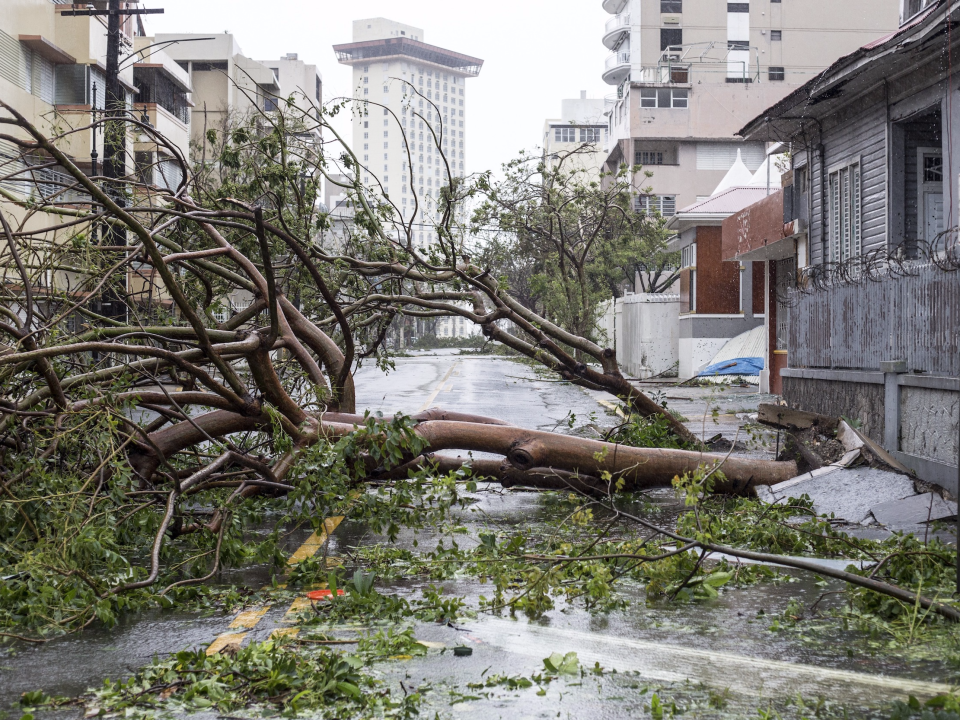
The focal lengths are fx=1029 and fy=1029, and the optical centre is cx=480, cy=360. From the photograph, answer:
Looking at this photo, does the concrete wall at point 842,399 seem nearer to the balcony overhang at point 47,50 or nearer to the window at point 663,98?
the balcony overhang at point 47,50

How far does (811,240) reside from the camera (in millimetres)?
19844

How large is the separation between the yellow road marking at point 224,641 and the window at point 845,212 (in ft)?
49.1

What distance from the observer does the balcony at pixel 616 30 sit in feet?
250

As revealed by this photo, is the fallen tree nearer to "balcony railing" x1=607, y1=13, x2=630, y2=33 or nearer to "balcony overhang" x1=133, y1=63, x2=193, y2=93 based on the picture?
"balcony overhang" x1=133, y1=63, x2=193, y2=93

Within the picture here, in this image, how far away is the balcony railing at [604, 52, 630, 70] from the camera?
7825 centimetres

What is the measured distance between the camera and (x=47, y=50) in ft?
116

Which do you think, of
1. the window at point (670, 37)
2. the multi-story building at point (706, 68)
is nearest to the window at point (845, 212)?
the multi-story building at point (706, 68)

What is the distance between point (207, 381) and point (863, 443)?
5.79 m

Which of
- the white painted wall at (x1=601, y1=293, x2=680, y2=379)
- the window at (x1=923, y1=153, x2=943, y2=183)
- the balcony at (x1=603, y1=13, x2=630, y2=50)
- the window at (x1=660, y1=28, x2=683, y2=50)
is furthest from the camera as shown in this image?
the balcony at (x1=603, y1=13, x2=630, y2=50)

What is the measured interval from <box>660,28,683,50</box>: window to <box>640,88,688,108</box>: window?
13936 mm

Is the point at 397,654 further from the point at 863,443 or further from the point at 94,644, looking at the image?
the point at 863,443

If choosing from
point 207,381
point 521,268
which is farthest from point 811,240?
point 521,268

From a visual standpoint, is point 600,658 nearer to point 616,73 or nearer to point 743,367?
point 743,367

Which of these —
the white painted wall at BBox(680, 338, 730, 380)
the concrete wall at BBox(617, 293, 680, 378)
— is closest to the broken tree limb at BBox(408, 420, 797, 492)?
the white painted wall at BBox(680, 338, 730, 380)
